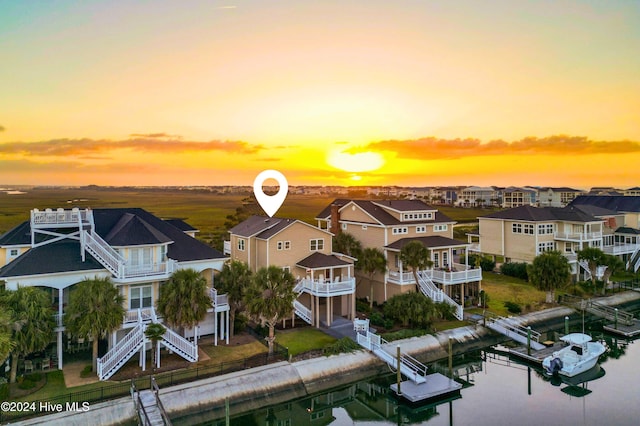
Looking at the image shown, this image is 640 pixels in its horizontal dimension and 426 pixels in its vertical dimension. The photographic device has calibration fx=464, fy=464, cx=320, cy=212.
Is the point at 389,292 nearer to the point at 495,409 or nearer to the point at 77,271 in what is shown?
the point at 495,409

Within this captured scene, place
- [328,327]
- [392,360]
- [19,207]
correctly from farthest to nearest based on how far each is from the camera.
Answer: [19,207]
[328,327]
[392,360]

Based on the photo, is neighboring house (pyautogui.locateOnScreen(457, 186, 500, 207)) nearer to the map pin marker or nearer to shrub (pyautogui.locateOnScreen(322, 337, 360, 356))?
the map pin marker

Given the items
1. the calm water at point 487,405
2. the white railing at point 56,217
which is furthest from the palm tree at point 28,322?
the calm water at point 487,405

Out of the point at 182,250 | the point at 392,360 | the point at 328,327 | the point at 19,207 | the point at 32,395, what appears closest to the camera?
the point at 32,395

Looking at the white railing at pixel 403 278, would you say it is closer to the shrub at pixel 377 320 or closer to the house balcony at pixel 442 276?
the house balcony at pixel 442 276

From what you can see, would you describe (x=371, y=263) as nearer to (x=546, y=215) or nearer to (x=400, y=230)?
(x=400, y=230)

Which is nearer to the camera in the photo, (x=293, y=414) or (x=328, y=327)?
(x=293, y=414)

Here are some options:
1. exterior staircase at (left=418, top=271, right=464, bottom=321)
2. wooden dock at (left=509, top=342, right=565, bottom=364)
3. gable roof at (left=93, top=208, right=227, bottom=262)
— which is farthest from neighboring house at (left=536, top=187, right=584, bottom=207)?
gable roof at (left=93, top=208, right=227, bottom=262)

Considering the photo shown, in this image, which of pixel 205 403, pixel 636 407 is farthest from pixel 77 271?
pixel 636 407
